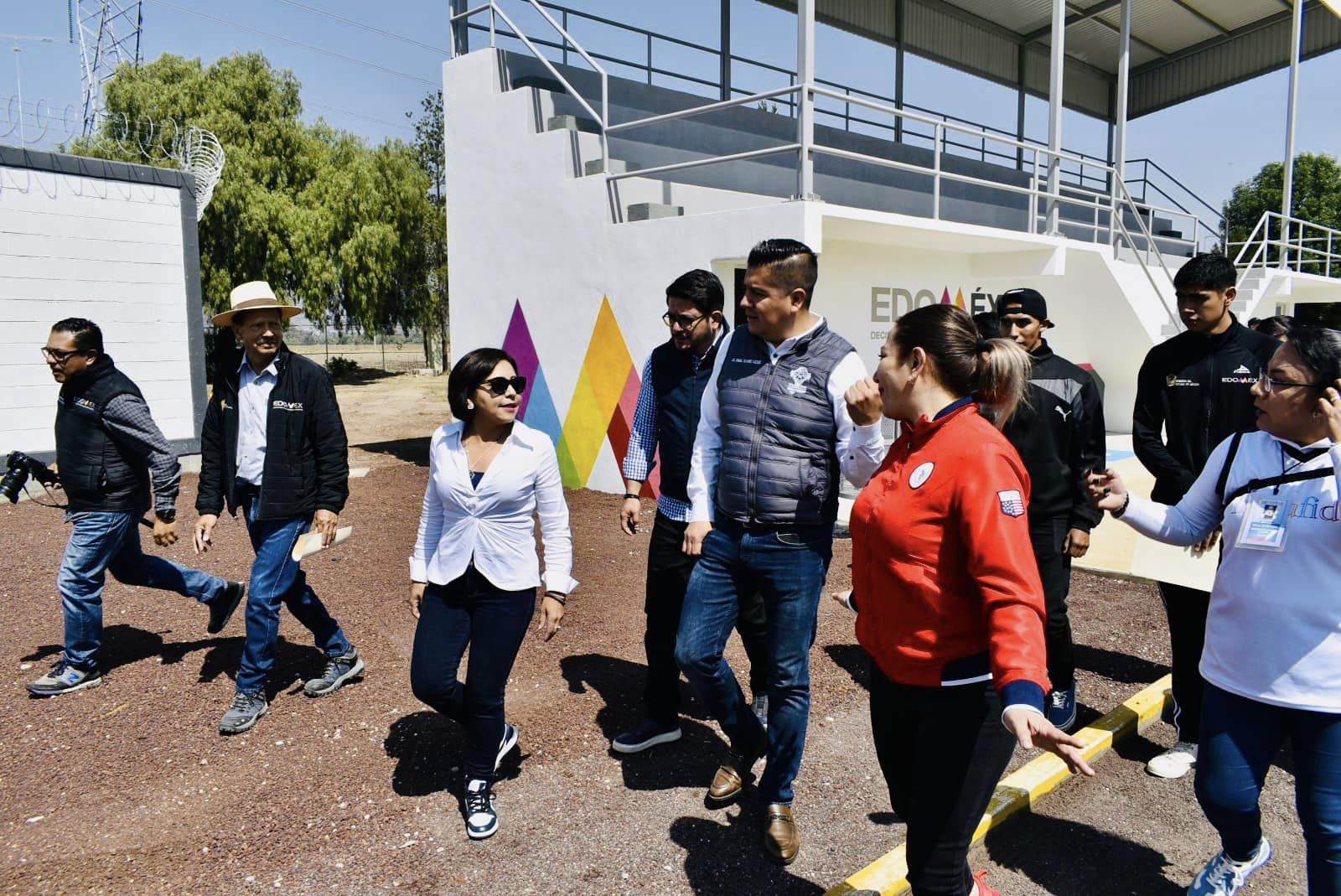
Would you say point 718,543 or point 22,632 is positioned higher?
point 718,543

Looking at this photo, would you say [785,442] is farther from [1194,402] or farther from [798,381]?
[1194,402]

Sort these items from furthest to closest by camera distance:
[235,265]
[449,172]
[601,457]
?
[235,265] < [449,172] < [601,457]

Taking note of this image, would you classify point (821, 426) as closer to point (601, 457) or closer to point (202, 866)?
point (202, 866)

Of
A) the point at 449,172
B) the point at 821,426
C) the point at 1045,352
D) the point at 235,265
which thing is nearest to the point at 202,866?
the point at 821,426

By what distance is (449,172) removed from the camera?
1110 centimetres

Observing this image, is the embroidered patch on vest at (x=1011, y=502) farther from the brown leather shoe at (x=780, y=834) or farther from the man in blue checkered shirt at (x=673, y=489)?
the man in blue checkered shirt at (x=673, y=489)

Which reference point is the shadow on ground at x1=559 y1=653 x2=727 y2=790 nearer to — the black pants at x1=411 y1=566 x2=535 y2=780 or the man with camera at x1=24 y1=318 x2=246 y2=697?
the black pants at x1=411 y1=566 x2=535 y2=780

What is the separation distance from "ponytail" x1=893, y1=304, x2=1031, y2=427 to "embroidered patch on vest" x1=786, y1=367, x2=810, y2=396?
28.8 inches

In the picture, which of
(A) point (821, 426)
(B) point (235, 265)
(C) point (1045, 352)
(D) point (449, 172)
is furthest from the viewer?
(B) point (235, 265)

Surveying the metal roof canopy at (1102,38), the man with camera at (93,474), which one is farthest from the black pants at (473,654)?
the metal roof canopy at (1102,38)

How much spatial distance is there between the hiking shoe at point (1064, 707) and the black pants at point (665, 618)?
1.36m

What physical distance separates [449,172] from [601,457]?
171 inches

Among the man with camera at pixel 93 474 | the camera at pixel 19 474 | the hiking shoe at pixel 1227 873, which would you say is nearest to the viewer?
the hiking shoe at pixel 1227 873

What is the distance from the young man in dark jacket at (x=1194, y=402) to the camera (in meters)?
3.66
